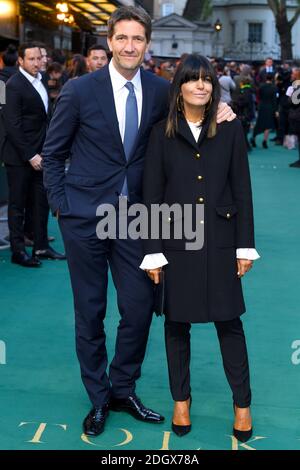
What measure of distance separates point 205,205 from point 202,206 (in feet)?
0.05

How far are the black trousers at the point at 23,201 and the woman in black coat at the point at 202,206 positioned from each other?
12.9ft

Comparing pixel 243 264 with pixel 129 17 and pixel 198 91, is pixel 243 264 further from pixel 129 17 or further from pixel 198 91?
pixel 129 17

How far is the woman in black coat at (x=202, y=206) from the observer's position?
14.6 feet

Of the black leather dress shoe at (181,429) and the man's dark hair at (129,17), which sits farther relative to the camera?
the black leather dress shoe at (181,429)

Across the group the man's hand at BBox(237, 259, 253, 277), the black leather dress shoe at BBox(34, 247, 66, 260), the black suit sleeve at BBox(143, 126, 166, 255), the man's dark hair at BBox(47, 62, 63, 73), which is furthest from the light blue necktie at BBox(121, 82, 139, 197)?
the man's dark hair at BBox(47, 62, 63, 73)

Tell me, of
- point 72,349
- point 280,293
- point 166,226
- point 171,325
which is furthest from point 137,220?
point 280,293

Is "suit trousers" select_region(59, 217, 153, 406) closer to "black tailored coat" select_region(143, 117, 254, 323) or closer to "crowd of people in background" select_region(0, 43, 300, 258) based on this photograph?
"black tailored coat" select_region(143, 117, 254, 323)

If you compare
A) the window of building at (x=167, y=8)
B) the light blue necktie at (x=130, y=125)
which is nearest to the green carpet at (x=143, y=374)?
the light blue necktie at (x=130, y=125)

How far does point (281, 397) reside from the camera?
17.0ft

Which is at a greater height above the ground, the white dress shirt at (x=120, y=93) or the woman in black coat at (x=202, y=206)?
the white dress shirt at (x=120, y=93)

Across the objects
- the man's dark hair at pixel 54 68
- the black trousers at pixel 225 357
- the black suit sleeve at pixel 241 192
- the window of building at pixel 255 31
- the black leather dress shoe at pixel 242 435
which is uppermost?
the window of building at pixel 255 31

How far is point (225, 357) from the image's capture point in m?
4.59

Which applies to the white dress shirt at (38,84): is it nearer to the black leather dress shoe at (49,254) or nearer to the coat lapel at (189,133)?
the black leather dress shoe at (49,254)

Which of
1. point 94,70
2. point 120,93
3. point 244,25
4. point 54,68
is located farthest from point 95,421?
point 244,25
